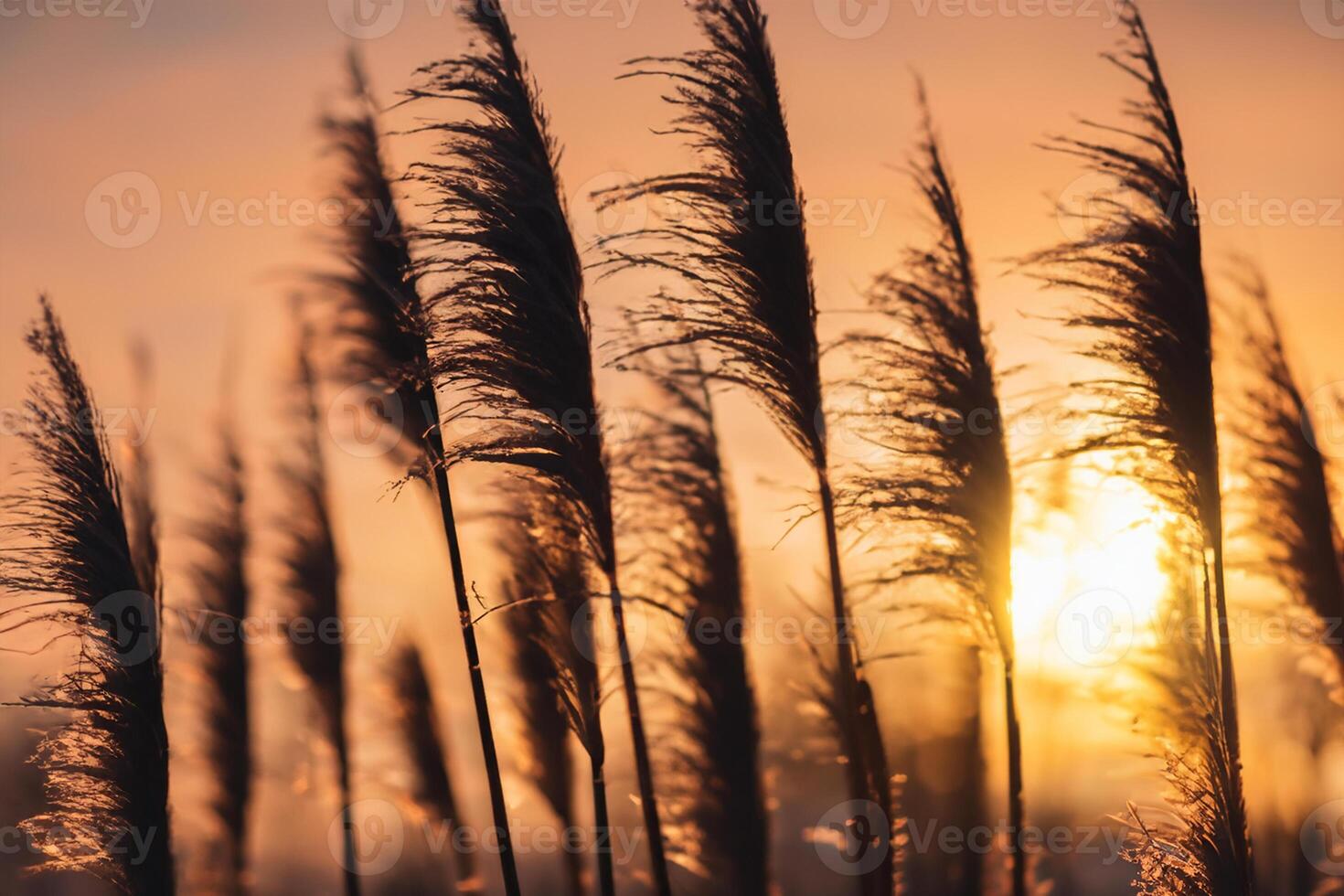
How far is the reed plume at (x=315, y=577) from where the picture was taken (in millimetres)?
11484

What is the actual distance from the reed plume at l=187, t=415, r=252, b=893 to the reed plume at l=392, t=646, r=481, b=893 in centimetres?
143

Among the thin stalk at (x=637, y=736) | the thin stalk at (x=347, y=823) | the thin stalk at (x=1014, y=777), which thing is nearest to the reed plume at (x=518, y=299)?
the thin stalk at (x=637, y=736)

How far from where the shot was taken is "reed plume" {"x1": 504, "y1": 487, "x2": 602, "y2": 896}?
561cm

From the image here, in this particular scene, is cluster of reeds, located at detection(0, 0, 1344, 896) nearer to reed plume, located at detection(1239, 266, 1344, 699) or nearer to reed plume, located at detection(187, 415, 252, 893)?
reed plume, located at detection(1239, 266, 1344, 699)

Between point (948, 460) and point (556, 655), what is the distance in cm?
202

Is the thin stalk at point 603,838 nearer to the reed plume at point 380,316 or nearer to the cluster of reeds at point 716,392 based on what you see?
the cluster of reeds at point 716,392

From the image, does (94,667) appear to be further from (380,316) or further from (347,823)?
(347,823)

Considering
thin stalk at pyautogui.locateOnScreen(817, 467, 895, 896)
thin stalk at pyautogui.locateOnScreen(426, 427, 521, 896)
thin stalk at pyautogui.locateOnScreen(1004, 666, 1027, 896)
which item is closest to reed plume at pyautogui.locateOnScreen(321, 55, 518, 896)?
thin stalk at pyautogui.locateOnScreen(426, 427, 521, 896)

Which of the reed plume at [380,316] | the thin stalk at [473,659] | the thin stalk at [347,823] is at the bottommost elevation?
the thin stalk at [347,823]

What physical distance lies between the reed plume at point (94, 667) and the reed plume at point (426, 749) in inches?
217

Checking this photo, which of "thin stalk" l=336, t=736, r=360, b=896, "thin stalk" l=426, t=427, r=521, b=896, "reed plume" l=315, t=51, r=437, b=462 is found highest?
"reed plume" l=315, t=51, r=437, b=462

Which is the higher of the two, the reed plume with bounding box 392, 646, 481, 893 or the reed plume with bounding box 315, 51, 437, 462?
the reed plume with bounding box 315, 51, 437, 462

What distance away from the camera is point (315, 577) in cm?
1180

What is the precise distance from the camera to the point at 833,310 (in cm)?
554
